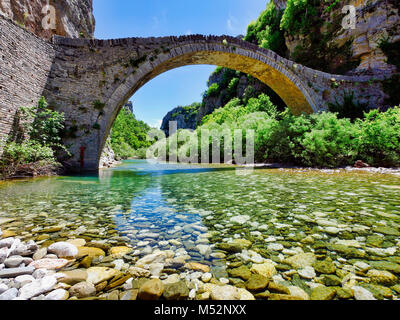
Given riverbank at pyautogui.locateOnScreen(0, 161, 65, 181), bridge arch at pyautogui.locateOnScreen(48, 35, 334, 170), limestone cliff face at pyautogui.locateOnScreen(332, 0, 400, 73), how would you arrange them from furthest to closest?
limestone cliff face at pyautogui.locateOnScreen(332, 0, 400, 73) < bridge arch at pyautogui.locateOnScreen(48, 35, 334, 170) < riverbank at pyautogui.locateOnScreen(0, 161, 65, 181)

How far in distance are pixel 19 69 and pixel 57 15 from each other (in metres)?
8.37

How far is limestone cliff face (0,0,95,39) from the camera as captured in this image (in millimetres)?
9540

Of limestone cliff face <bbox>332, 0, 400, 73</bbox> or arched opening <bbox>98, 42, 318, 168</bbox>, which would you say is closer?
arched opening <bbox>98, 42, 318, 168</bbox>

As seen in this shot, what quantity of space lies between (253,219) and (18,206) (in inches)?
138

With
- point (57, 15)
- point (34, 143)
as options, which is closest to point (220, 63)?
point (57, 15)

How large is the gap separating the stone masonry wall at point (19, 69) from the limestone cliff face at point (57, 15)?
77 centimetres

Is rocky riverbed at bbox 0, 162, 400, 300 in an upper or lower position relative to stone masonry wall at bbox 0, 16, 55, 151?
lower

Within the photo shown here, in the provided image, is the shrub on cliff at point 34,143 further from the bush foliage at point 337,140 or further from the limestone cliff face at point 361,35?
the limestone cliff face at point 361,35

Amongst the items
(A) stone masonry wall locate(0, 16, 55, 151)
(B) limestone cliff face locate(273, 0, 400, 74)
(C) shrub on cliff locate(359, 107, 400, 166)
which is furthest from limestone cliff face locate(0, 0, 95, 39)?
(B) limestone cliff face locate(273, 0, 400, 74)

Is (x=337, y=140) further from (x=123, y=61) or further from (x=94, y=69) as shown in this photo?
(x=94, y=69)

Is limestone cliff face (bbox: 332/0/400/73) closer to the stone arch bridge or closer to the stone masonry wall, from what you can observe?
the stone arch bridge

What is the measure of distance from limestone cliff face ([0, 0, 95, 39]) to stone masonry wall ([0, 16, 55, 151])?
0.77m

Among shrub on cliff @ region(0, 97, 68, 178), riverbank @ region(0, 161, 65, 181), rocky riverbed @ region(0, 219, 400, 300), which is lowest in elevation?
rocky riverbed @ region(0, 219, 400, 300)

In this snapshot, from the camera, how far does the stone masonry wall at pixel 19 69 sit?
263 inches
